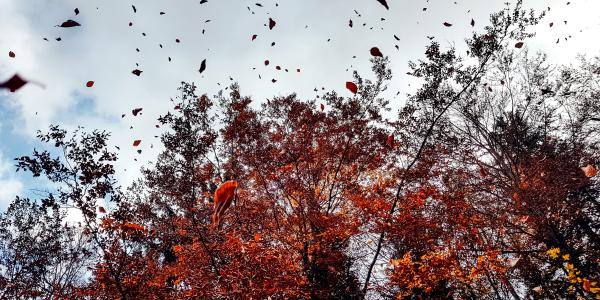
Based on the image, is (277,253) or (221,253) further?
(221,253)

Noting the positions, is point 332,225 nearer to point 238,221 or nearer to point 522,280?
point 238,221

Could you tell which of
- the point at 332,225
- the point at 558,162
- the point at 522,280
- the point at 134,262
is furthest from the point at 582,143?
the point at 134,262

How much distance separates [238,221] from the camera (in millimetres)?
14984

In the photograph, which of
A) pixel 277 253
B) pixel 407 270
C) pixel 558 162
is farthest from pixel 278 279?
pixel 558 162

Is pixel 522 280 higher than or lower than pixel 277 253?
higher

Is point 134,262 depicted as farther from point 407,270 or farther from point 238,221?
point 407,270

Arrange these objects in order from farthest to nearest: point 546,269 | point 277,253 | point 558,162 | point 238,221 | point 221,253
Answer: point 546,269 → point 238,221 → point 558,162 → point 221,253 → point 277,253

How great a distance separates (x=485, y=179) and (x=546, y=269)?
6.39 meters

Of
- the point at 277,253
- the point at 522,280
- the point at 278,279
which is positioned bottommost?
the point at 278,279

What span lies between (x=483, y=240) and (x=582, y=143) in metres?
6.68

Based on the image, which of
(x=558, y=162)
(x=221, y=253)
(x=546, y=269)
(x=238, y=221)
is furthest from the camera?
(x=546, y=269)

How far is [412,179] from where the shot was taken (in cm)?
1530

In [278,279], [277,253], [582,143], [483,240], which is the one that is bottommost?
[278,279]

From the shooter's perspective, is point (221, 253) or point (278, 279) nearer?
point (278, 279)
